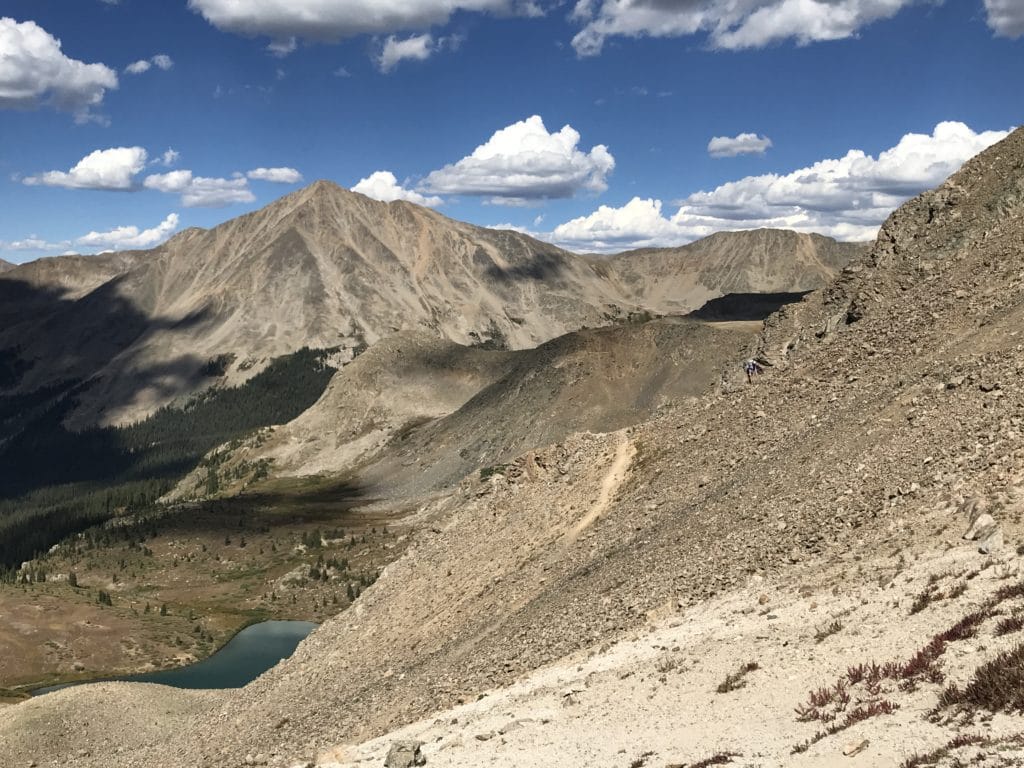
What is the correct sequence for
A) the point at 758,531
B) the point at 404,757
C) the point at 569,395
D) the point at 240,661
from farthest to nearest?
the point at 569,395 → the point at 240,661 → the point at 758,531 → the point at 404,757

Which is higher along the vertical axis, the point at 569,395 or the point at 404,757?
the point at 569,395

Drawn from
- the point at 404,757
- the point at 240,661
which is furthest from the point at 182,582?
the point at 404,757

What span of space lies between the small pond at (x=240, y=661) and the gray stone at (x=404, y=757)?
61347 millimetres

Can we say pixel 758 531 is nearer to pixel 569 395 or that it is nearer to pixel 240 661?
pixel 240 661

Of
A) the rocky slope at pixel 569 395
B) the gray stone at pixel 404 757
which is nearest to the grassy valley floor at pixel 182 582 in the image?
the rocky slope at pixel 569 395

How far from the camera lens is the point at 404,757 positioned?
23422mm

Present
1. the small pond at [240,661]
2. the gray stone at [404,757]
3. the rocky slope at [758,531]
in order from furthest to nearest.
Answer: the small pond at [240,661] < the gray stone at [404,757] < the rocky slope at [758,531]

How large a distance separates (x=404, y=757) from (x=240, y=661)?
256 feet

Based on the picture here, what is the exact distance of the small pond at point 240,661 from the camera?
87.2m

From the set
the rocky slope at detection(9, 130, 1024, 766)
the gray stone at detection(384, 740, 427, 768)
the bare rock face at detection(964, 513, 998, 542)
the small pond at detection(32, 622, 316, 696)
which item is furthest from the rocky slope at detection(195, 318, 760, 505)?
the gray stone at detection(384, 740, 427, 768)

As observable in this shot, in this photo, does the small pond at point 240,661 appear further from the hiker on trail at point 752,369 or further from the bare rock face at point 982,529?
the bare rock face at point 982,529

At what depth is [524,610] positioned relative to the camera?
36.9 m

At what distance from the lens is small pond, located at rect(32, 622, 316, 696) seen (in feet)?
286

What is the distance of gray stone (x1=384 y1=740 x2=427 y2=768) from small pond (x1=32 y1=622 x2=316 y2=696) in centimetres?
6135
